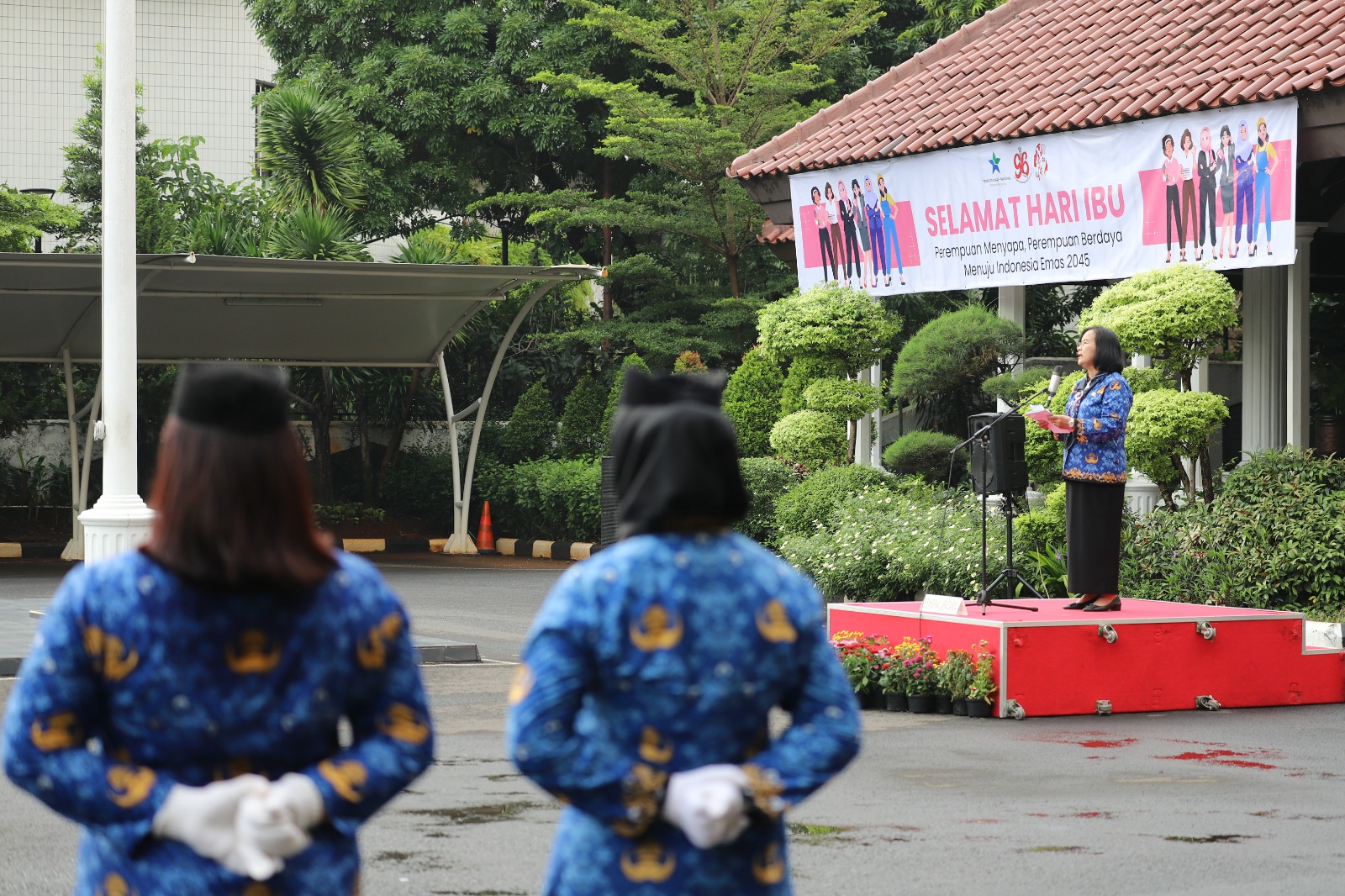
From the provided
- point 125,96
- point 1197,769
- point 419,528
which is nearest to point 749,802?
point 1197,769

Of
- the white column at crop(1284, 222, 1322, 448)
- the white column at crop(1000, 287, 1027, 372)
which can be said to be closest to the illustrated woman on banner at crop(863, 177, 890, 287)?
the white column at crop(1000, 287, 1027, 372)

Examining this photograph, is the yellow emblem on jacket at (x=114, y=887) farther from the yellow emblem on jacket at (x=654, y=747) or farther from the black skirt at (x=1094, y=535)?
the black skirt at (x=1094, y=535)

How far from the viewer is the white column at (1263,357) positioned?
16.3m

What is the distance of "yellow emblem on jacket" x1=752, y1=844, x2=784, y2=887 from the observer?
280 cm

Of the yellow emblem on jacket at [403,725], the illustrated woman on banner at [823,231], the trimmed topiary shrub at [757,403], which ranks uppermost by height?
the illustrated woman on banner at [823,231]

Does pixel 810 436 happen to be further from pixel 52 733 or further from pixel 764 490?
pixel 52 733

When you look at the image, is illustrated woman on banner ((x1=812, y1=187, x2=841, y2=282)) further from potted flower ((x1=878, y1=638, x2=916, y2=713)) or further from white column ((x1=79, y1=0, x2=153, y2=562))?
potted flower ((x1=878, y1=638, x2=916, y2=713))

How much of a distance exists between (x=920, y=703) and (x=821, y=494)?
258 inches

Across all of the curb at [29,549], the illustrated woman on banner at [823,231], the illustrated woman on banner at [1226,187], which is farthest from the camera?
the curb at [29,549]

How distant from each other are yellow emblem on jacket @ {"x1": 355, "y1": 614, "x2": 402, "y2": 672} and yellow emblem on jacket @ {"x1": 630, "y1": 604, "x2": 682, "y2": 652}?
0.39m

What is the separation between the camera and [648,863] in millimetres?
2758

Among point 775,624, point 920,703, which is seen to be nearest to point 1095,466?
point 920,703

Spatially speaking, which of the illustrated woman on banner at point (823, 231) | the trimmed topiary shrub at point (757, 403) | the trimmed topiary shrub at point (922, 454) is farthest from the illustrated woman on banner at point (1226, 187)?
the trimmed topiary shrub at point (757, 403)

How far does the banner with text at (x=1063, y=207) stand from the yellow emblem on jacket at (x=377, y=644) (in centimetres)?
1237
